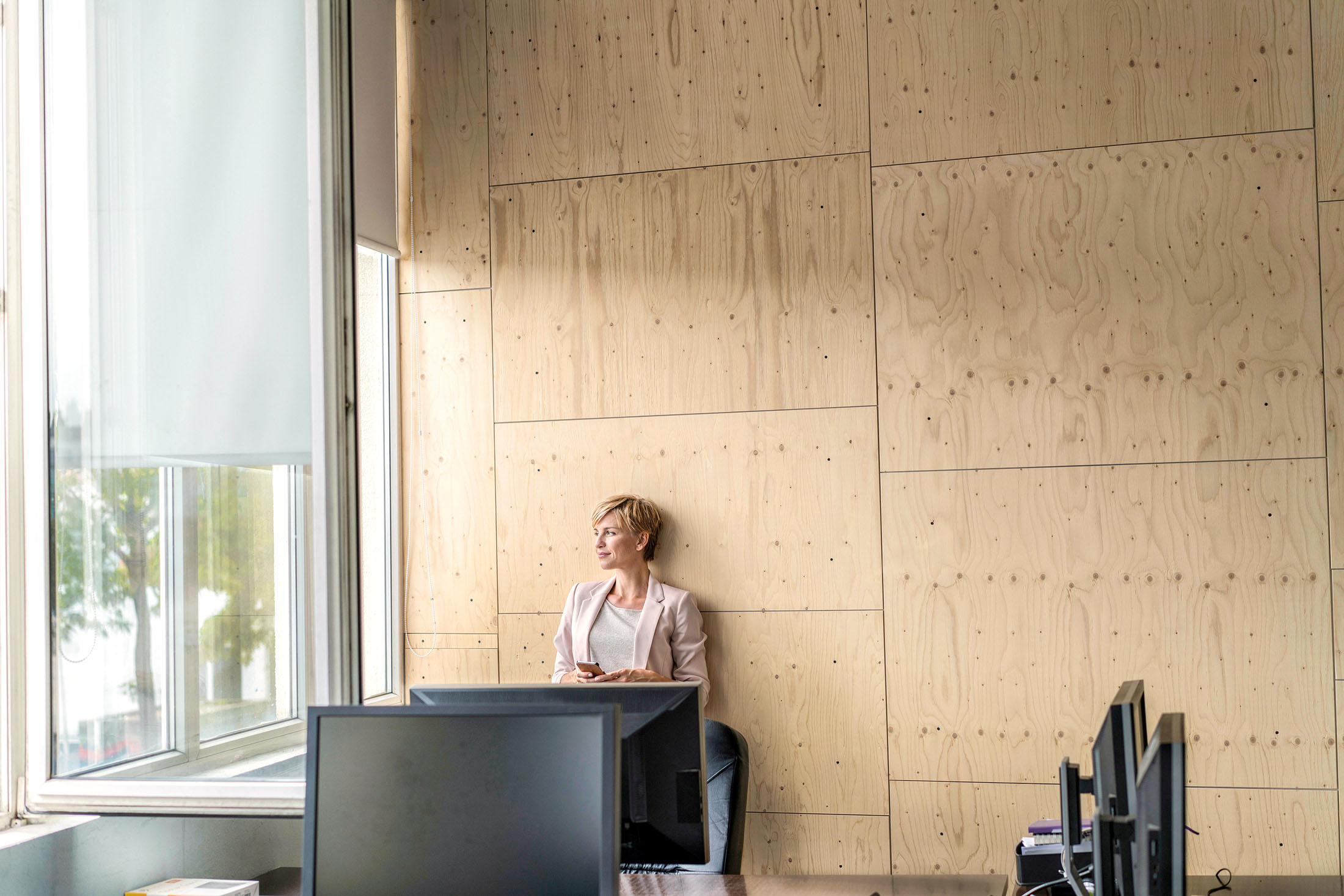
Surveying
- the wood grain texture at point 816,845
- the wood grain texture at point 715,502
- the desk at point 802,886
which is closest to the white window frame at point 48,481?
the desk at point 802,886

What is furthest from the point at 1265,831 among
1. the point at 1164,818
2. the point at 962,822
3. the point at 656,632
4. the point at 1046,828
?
the point at 1164,818

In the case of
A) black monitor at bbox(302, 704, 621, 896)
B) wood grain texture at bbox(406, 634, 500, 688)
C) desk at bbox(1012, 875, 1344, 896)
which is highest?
black monitor at bbox(302, 704, 621, 896)

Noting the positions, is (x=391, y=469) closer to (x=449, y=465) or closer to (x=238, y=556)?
(x=449, y=465)

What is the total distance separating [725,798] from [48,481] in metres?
1.96

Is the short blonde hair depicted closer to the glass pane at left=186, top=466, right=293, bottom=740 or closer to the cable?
the cable

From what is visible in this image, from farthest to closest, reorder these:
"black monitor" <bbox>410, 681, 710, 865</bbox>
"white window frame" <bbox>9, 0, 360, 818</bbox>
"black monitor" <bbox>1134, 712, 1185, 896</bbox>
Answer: "white window frame" <bbox>9, 0, 360, 818</bbox> < "black monitor" <bbox>410, 681, 710, 865</bbox> < "black monitor" <bbox>1134, 712, 1185, 896</bbox>

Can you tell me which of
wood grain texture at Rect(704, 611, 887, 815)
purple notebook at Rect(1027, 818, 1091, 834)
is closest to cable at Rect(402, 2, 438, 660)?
wood grain texture at Rect(704, 611, 887, 815)

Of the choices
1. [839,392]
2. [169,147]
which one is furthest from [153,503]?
[839,392]

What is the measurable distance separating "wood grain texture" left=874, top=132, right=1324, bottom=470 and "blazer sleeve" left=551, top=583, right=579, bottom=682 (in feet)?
3.95

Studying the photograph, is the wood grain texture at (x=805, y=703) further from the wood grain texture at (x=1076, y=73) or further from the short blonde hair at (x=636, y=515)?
the wood grain texture at (x=1076, y=73)

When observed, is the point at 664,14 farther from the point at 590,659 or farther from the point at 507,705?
the point at 507,705

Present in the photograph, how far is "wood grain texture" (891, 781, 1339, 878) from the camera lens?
346 centimetres

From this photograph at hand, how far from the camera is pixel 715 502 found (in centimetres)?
394

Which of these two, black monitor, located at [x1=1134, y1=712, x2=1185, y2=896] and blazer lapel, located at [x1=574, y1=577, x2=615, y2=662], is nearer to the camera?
black monitor, located at [x1=1134, y1=712, x2=1185, y2=896]
